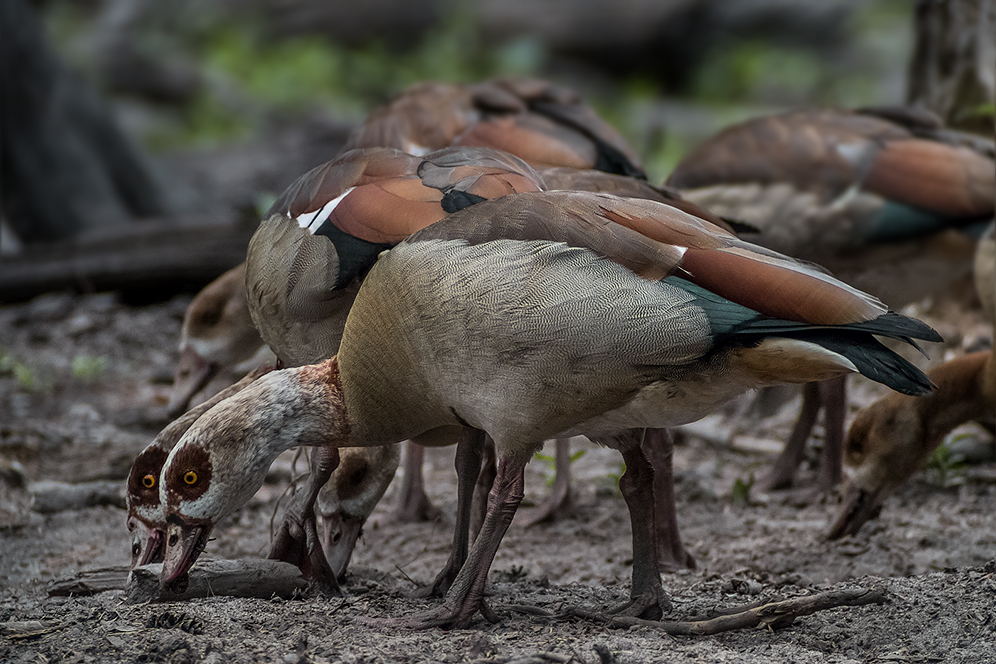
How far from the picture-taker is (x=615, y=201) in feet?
10.9

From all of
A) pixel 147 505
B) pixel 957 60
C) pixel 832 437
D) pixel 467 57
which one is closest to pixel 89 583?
pixel 147 505

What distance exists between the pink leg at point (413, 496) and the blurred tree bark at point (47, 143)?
20.0 ft

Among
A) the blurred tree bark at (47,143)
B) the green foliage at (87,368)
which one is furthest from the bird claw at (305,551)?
the blurred tree bark at (47,143)

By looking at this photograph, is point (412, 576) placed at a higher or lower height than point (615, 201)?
lower

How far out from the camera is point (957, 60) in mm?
6953

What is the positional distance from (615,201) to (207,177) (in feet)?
33.7

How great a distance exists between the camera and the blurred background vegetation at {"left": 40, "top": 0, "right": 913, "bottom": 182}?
15.5 metres

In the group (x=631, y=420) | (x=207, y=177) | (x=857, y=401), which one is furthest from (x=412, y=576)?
(x=207, y=177)

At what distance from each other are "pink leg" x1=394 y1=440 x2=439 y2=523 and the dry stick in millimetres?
2042

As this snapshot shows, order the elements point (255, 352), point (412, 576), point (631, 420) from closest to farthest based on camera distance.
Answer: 1. point (631, 420)
2. point (412, 576)
3. point (255, 352)

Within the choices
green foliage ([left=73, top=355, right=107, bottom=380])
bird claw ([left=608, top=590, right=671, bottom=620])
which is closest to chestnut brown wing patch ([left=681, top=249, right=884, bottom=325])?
bird claw ([left=608, top=590, right=671, bottom=620])

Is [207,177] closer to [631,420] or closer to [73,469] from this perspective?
[73,469]

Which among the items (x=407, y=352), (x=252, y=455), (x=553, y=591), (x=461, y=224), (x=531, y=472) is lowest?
(x=531, y=472)

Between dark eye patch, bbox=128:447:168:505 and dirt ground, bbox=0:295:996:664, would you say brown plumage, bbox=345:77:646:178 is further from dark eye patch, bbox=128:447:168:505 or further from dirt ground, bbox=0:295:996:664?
dark eye patch, bbox=128:447:168:505
